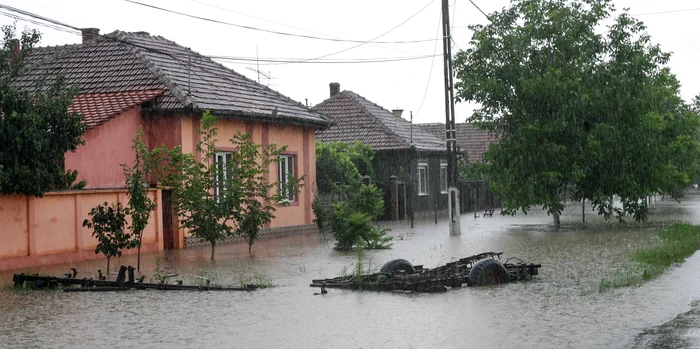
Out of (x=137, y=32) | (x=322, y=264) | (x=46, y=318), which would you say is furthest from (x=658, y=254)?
(x=137, y=32)

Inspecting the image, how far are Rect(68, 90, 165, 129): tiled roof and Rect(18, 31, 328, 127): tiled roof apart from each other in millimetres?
430

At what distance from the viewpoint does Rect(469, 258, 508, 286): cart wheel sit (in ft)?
45.1

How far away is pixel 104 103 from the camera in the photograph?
24594 millimetres

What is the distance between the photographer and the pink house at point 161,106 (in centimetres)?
2352

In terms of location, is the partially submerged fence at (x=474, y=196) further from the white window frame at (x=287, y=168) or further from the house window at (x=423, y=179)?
the white window frame at (x=287, y=168)

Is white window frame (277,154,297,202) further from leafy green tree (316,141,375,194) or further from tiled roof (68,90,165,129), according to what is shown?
tiled roof (68,90,165,129)

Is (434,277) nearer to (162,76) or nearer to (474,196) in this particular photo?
(162,76)

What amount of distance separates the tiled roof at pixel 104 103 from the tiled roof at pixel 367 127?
1605 cm

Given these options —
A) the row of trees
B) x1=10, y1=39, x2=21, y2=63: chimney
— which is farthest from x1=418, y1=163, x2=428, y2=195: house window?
x1=10, y1=39, x2=21, y2=63: chimney

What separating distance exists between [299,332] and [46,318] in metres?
3.36

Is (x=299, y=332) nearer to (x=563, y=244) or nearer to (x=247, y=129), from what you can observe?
(x=563, y=244)

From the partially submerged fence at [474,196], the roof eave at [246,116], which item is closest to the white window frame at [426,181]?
the partially submerged fence at [474,196]

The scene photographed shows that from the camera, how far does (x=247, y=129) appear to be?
91.8ft

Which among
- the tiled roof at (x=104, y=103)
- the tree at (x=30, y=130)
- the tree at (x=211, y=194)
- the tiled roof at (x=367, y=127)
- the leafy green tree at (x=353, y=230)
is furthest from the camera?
the tiled roof at (x=367, y=127)
